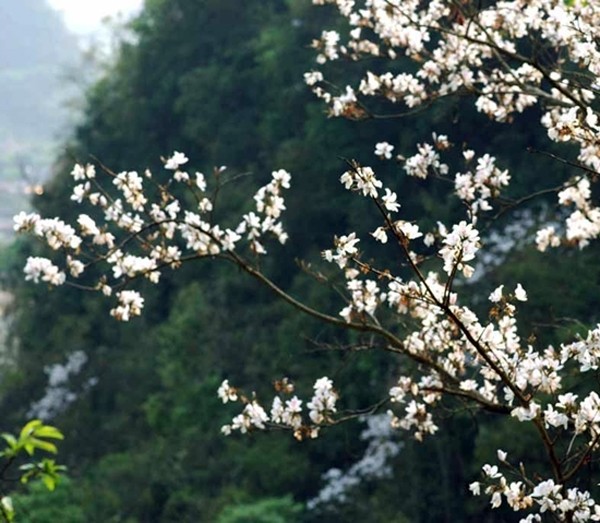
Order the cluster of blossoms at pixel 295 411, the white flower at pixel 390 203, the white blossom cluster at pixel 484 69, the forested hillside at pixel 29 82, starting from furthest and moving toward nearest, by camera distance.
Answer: the forested hillside at pixel 29 82 → the white blossom cluster at pixel 484 69 → the cluster of blossoms at pixel 295 411 → the white flower at pixel 390 203

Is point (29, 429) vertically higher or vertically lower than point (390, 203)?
lower

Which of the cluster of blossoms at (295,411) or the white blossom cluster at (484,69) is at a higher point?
the white blossom cluster at (484,69)

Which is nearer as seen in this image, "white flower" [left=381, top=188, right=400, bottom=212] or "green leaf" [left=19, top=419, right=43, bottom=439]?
"green leaf" [left=19, top=419, right=43, bottom=439]

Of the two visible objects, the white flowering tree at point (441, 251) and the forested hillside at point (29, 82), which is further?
the forested hillside at point (29, 82)

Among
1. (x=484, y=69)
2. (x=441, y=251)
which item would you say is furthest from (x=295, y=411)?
(x=484, y=69)

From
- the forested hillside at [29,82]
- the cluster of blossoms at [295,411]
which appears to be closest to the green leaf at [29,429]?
the cluster of blossoms at [295,411]

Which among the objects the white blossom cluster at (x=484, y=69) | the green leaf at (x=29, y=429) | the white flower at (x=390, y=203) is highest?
the white blossom cluster at (x=484, y=69)

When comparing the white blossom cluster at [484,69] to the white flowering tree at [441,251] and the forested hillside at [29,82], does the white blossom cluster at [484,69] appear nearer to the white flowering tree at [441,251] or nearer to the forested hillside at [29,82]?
the white flowering tree at [441,251]

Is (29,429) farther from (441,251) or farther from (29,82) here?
(29,82)

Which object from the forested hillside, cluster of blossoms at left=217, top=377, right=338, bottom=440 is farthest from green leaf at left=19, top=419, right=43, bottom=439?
the forested hillside

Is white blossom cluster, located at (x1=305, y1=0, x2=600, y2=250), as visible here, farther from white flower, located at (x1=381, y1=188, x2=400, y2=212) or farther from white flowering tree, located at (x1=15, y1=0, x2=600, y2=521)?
white flower, located at (x1=381, y1=188, x2=400, y2=212)

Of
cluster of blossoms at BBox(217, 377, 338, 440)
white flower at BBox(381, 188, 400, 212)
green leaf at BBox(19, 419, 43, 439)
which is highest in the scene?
white flower at BBox(381, 188, 400, 212)

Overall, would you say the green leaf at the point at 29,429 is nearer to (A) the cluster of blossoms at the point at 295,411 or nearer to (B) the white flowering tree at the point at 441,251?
(B) the white flowering tree at the point at 441,251

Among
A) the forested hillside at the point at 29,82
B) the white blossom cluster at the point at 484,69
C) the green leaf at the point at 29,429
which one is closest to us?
the green leaf at the point at 29,429
